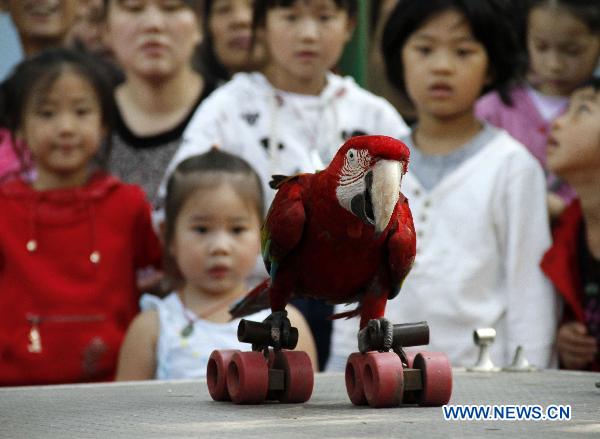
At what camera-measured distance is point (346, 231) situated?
2158 mm

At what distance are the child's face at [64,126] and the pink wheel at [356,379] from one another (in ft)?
5.41

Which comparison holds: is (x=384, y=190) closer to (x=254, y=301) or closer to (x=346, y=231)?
(x=346, y=231)

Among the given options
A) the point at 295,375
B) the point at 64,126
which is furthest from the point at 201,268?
the point at 295,375

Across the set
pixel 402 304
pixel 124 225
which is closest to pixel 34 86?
pixel 124 225

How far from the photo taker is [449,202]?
3598mm

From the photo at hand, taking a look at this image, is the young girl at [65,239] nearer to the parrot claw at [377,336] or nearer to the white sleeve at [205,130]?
the white sleeve at [205,130]

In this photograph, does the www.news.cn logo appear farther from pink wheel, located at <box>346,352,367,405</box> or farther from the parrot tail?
the parrot tail

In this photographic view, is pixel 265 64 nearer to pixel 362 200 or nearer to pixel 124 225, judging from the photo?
pixel 124 225

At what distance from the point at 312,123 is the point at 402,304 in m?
0.69

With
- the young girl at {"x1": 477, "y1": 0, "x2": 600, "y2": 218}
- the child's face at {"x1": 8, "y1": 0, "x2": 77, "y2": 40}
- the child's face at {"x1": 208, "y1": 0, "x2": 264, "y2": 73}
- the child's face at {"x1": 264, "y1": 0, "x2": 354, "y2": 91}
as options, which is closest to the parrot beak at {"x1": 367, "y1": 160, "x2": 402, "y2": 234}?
the child's face at {"x1": 264, "y1": 0, "x2": 354, "y2": 91}

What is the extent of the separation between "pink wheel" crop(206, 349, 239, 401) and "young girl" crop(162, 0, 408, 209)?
4.61 ft

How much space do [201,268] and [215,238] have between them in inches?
3.9

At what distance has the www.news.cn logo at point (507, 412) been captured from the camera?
2.05 metres

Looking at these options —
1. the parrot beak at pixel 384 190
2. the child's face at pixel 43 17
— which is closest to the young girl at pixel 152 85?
the child's face at pixel 43 17
